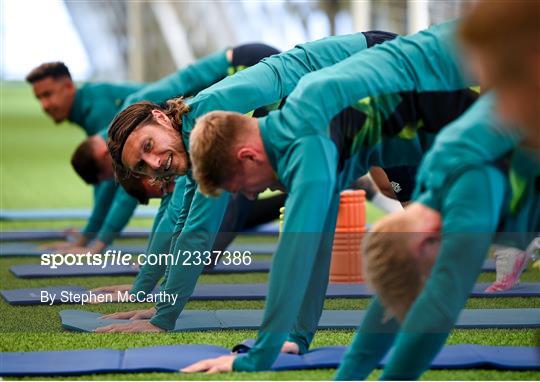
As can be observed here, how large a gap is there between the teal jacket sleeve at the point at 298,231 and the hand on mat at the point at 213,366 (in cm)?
25

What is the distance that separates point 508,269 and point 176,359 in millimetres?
2310

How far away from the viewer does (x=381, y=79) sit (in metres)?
3.25

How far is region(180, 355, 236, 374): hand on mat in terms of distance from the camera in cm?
338

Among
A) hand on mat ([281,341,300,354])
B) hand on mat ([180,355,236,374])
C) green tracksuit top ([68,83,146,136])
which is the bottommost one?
green tracksuit top ([68,83,146,136])

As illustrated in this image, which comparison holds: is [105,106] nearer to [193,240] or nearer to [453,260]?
[193,240]

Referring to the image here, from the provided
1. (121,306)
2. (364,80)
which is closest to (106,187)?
(121,306)

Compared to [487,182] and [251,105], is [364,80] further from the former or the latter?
[251,105]

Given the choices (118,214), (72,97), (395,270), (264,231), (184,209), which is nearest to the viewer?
(395,270)

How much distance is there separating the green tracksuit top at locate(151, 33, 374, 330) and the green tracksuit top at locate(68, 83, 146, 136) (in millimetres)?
3946

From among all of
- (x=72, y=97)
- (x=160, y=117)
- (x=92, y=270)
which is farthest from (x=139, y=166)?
(x=72, y=97)

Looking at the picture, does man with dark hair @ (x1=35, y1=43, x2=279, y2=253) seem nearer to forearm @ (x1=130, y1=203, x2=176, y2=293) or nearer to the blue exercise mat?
forearm @ (x1=130, y1=203, x2=176, y2=293)

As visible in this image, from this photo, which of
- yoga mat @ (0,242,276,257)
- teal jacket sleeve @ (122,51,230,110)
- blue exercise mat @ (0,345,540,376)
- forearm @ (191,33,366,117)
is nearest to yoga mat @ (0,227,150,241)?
yoga mat @ (0,242,276,257)

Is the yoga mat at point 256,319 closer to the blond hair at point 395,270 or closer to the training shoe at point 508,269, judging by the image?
the training shoe at point 508,269

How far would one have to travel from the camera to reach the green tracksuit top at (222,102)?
13.5 feet
